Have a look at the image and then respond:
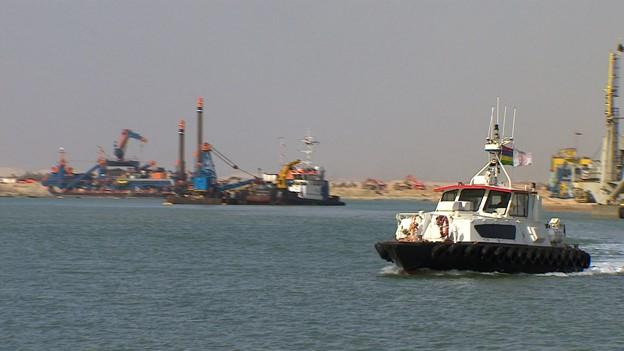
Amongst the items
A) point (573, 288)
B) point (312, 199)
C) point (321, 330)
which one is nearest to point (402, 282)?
point (573, 288)

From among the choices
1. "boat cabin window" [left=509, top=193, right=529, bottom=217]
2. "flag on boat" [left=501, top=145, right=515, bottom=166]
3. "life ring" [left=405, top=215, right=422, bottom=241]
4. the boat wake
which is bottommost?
the boat wake

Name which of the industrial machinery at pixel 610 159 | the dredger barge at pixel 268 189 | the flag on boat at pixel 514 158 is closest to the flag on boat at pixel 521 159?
the flag on boat at pixel 514 158

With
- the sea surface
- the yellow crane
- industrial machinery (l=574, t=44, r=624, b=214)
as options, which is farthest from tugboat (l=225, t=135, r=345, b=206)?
the sea surface

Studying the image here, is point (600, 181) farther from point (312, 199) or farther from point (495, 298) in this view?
point (495, 298)

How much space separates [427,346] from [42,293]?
1494 cm

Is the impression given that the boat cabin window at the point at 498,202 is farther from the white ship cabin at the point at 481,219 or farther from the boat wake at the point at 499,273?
the boat wake at the point at 499,273

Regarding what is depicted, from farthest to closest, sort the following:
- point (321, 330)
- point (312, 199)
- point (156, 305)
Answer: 1. point (312, 199)
2. point (156, 305)
3. point (321, 330)

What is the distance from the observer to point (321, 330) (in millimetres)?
25391

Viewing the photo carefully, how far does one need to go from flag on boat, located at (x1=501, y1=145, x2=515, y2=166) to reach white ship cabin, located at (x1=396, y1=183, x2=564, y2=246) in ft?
7.96

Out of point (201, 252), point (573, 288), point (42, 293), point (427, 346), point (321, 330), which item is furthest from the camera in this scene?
point (201, 252)

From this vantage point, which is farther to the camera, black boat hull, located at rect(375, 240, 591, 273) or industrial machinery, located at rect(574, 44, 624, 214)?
industrial machinery, located at rect(574, 44, 624, 214)

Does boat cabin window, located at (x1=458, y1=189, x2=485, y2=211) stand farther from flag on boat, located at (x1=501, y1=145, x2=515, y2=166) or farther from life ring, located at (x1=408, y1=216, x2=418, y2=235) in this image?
Result: flag on boat, located at (x1=501, y1=145, x2=515, y2=166)


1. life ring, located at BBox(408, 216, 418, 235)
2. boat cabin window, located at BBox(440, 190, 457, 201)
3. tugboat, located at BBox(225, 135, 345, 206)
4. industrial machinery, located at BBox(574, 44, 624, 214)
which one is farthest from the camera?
tugboat, located at BBox(225, 135, 345, 206)

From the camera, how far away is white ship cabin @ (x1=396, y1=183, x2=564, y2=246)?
3466 cm
